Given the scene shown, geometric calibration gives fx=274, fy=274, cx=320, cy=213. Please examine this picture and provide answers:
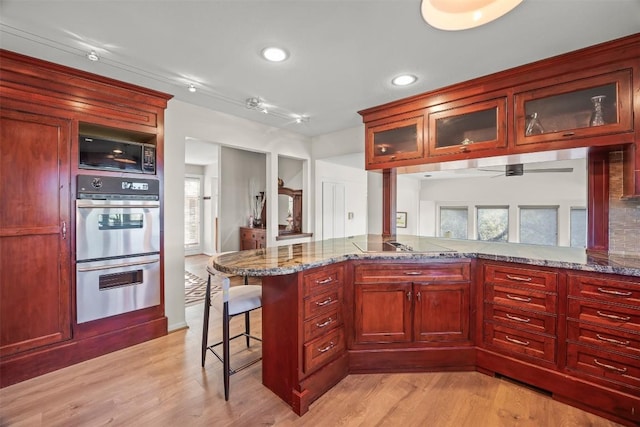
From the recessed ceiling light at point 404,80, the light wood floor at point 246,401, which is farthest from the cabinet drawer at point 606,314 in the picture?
the recessed ceiling light at point 404,80

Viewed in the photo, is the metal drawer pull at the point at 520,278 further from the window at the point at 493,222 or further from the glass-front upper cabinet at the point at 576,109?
the window at the point at 493,222

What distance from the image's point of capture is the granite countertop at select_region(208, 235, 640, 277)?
1612mm

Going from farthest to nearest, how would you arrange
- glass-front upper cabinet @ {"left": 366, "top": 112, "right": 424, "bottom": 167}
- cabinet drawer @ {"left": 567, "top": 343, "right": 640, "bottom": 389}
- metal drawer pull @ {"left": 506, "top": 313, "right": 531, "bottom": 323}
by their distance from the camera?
glass-front upper cabinet @ {"left": 366, "top": 112, "right": 424, "bottom": 167} → metal drawer pull @ {"left": 506, "top": 313, "right": 531, "bottom": 323} → cabinet drawer @ {"left": 567, "top": 343, "right": 640, "bottom": 389}

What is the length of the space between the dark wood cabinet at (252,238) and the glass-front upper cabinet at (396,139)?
8.14 feet

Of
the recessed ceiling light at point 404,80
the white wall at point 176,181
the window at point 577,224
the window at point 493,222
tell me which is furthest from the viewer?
the window at point 493,222

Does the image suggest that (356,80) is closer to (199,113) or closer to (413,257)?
(413,257)

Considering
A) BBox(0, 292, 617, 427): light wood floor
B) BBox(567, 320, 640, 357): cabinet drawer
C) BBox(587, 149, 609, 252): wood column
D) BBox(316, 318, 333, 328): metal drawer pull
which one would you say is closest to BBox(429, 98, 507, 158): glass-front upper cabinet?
BBox(587, 149, 609, 252): wood column

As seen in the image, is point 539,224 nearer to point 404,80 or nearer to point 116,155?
point 404,80

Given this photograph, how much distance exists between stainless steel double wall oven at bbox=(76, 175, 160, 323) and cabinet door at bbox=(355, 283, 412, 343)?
6.54 ft

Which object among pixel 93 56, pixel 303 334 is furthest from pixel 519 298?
pixel 93 56

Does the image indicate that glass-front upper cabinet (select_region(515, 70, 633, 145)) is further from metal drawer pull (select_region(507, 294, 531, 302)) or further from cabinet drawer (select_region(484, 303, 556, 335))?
cabinet drawer (select_region(484, 303, 556, 335))

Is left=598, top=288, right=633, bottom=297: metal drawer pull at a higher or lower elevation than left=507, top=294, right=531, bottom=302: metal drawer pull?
higher

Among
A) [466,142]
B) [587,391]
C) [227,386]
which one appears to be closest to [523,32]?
[466,142]

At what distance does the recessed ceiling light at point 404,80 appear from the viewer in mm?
2262
